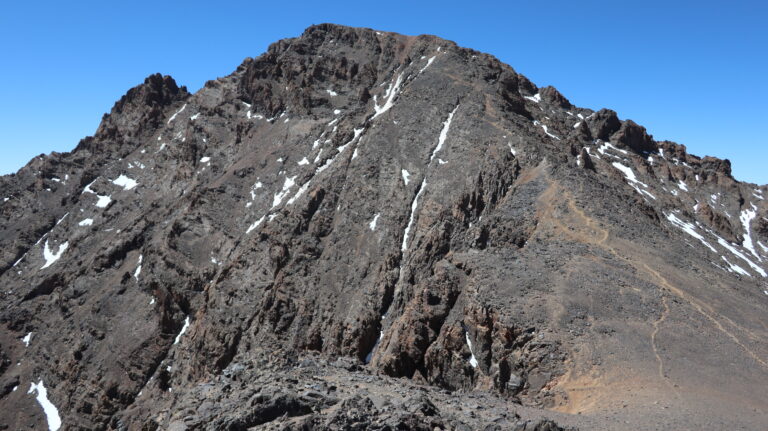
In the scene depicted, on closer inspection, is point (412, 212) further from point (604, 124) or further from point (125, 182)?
point (125, 182)

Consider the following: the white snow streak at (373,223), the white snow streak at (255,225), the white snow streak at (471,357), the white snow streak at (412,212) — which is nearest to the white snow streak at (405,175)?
the white snow streak at (412,212)

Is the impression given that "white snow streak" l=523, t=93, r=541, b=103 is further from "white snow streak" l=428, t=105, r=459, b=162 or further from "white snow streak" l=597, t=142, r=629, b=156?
"white snow streak" l=428, t=105, r=459, b=162

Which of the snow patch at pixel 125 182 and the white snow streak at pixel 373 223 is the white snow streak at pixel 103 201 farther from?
the white snow streak at pixel 373 223

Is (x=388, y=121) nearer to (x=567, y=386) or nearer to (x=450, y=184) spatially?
(x=450, y=184)

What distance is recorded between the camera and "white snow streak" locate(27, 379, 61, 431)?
72000 millimetres

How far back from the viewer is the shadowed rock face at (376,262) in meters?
28.9

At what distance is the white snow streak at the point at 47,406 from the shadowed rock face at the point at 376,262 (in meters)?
0.99

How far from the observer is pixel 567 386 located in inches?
1223

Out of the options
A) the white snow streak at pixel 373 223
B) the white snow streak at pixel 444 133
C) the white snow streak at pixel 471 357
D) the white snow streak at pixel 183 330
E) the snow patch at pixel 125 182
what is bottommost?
the white snow streak at pixel 471 357

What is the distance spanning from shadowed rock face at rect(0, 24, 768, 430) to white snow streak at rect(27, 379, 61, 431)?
0.99 m

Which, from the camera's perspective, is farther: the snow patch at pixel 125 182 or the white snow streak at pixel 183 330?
the snow patch at pixel 125 182

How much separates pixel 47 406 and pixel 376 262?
53310 millimetres

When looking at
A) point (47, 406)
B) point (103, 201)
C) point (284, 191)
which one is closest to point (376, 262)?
point (284, 191)

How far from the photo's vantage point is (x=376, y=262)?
197 ft
